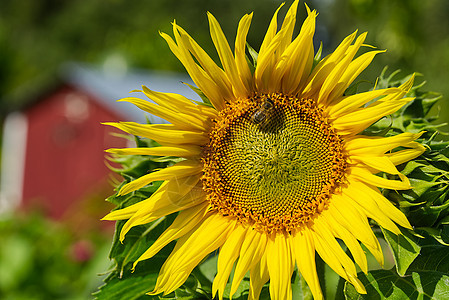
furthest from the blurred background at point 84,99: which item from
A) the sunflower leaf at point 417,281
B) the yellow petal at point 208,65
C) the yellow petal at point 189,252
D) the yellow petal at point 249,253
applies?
the sunflower leaf at point 417,281

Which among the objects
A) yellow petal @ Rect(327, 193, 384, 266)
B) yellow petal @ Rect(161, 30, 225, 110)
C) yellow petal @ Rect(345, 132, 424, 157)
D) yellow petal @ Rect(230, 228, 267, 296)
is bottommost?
yellow petal @ Rect(230, 228, 267, 296)

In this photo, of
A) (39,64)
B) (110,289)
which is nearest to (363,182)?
(110,289)

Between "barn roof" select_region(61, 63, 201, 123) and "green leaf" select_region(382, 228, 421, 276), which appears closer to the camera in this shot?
"green leaf" select_region(382, 228, 421, 276)

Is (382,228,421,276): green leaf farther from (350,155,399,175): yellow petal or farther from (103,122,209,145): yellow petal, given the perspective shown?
(103,122,209,145): yellow petal

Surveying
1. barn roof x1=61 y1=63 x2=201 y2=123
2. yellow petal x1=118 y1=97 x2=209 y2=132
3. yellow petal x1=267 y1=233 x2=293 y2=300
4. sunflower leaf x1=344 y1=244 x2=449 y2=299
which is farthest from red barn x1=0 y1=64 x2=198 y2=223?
sunflower leaf x1=344 y1=244 x2=449 y2=299

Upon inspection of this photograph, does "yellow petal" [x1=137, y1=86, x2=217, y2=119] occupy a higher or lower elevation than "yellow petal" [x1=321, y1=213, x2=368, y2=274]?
higher

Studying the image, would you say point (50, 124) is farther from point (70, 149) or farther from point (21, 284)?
point (21, 284)

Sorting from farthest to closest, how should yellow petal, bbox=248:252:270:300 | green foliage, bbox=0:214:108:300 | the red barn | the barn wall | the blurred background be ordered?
the barn wall → the red barn → the blurred background → green foliage, bbox=0:214:108:300 → yellow petal, bbox=248:252:270:300

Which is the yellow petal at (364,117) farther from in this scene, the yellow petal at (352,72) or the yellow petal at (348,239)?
the yellow petal at (348,239)
